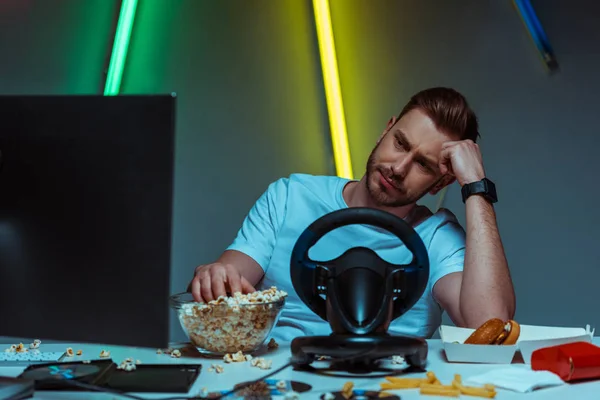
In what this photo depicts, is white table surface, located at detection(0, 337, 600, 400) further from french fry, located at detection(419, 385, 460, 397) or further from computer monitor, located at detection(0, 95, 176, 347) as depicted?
computer monitor, located at detection(0, 95, 176, 347)

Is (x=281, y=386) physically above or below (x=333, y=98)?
below

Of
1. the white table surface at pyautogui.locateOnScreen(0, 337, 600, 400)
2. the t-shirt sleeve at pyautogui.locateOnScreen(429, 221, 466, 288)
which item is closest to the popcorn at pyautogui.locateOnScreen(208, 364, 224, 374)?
the white table surface at pyautogui.locateOnScreen(0, 337, 600, 400)

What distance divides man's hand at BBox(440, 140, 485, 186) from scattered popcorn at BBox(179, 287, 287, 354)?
29.6 inches

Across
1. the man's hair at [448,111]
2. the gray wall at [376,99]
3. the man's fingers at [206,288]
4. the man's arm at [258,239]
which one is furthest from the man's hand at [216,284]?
the gray wall at [376,99]

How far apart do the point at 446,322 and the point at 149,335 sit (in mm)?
2090

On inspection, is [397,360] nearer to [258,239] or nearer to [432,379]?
[432,379]

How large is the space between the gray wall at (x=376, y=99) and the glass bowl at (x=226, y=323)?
1.50 meters

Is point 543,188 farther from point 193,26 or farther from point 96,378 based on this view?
point 96,378

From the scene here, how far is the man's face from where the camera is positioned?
5.91 ft

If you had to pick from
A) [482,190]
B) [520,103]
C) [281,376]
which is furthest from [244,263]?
[520,103]

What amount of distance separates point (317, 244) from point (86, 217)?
1026 mm

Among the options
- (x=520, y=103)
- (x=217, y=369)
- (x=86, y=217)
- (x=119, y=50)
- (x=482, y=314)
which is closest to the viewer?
(x=86, y=217)

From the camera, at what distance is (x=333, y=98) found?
8.87 feet

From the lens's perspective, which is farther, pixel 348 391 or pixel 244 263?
pixel 244 263
